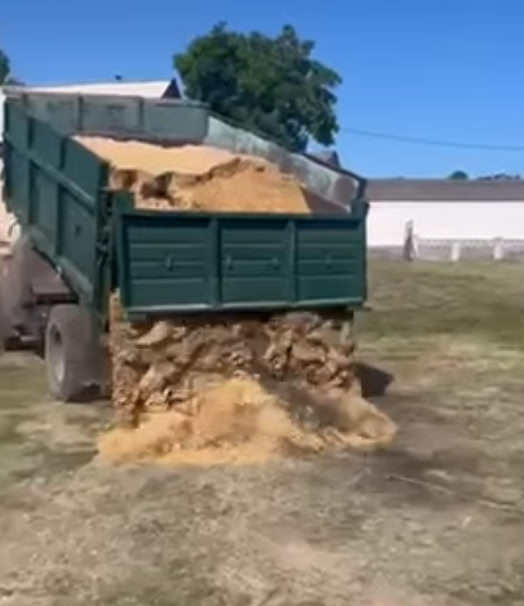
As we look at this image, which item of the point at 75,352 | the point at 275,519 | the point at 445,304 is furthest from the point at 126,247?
the point at 445,304

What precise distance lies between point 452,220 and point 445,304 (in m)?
34.6

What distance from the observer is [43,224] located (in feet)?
37.8

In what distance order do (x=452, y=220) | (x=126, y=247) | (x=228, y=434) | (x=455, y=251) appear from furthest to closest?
(x=452, y=220), (x=455, y=251), (x=126, y=247), (x=228, y=434)

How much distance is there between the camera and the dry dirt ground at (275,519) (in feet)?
20.0

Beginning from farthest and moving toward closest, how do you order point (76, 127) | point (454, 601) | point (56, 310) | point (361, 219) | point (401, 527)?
point (76, 127) < point (56, 310) < point (361, 219) < point (401, 527) < point (454, 601)

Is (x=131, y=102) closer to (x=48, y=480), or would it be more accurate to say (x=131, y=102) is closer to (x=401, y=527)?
(x=48, y=480)

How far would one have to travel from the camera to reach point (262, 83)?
57.7m

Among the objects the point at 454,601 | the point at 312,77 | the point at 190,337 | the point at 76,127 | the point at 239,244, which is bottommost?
the point at 454,601

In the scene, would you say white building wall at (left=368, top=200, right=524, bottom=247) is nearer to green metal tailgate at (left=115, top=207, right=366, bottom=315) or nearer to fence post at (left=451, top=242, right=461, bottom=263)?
fence post at (left=451, top=242, right=461, bottom=263)

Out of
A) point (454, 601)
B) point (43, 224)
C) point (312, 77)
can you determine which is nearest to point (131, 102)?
point (43, 224)

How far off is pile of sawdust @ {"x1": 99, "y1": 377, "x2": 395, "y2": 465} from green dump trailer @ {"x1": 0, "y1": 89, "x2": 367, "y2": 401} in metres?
0.76

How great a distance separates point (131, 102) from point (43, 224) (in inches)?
85.5

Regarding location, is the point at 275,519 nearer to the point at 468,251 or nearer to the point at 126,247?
the point at 126,247

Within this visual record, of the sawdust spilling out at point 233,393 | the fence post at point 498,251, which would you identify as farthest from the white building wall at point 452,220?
the sawdust spilling out at point 233,393
